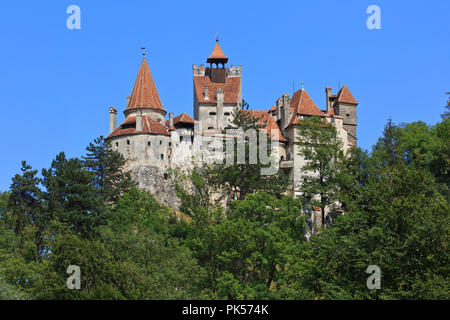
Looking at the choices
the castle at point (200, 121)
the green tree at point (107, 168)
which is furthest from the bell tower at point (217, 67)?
the green tree at point (107, 168)

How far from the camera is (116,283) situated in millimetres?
39031

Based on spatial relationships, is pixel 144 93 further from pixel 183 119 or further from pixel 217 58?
pixel 217 58

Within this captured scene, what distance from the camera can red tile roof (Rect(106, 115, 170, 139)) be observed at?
6612 centimetres

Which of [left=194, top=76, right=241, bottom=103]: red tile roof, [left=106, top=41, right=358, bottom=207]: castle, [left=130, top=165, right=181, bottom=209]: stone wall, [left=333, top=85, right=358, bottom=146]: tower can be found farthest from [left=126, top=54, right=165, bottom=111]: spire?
[left=333, top=85, right=358, bottom=146]: tower

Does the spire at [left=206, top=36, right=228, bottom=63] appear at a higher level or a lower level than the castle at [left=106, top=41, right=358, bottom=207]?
higher

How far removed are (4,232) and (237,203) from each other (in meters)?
16.5

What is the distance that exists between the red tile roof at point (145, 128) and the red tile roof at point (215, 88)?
5.02 metres

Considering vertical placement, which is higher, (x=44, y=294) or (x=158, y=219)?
(x=158, y=219)

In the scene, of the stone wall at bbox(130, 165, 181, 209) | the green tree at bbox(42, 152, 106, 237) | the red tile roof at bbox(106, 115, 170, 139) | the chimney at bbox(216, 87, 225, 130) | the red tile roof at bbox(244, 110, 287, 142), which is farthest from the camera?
the chimney at bbox(216, 87, 225, 130)

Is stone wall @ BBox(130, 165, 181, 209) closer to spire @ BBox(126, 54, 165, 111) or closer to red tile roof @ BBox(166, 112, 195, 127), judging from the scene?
red tile roof @ BBox(166, 112, 195, 127)

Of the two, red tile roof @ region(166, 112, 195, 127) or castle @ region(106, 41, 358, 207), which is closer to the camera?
castle @ region(106, 41, 358, 207)

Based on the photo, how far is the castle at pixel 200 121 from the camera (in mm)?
65562

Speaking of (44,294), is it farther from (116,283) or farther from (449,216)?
(449,216)

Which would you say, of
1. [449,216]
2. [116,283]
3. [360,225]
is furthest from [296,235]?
[116,283]
